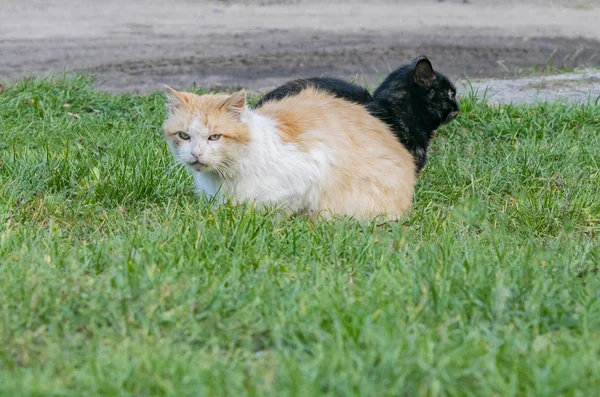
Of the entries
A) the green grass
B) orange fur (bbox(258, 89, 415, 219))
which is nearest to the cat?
the green grass

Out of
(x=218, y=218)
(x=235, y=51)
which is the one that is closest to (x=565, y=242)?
(x=218, y=218)

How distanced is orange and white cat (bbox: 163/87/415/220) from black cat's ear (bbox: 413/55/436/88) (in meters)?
1.19

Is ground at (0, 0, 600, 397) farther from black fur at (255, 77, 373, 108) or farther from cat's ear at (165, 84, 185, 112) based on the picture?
black fur at (255, 77, 373, 108)

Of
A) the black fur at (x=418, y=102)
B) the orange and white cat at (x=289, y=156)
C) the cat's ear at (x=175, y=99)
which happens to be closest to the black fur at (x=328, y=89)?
the black fur at (x=418, y=102)

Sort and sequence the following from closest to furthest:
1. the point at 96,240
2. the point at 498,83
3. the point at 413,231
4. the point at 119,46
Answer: the point at 96,240 < the point at 413,231 < the point at 498,83 < the point at 119,46

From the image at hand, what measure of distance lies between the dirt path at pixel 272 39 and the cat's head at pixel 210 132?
12.1ft

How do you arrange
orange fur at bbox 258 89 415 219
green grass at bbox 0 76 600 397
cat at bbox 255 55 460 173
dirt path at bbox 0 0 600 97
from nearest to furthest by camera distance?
1. green grass at bbox 0 76 600 397
2. orange fur at bbox 258 89 415 219
3. cat at bbox 255 55 460 173
4. dirt path at bbox 0 0 600 97

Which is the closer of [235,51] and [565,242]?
[565,242]

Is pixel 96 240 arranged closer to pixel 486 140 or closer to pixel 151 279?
pixel 151 279

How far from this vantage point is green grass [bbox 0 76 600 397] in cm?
291

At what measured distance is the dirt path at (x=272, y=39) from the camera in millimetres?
9023

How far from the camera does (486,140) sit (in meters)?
6.68

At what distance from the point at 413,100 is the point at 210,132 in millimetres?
2020

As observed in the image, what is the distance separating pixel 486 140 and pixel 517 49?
13.5 ft
